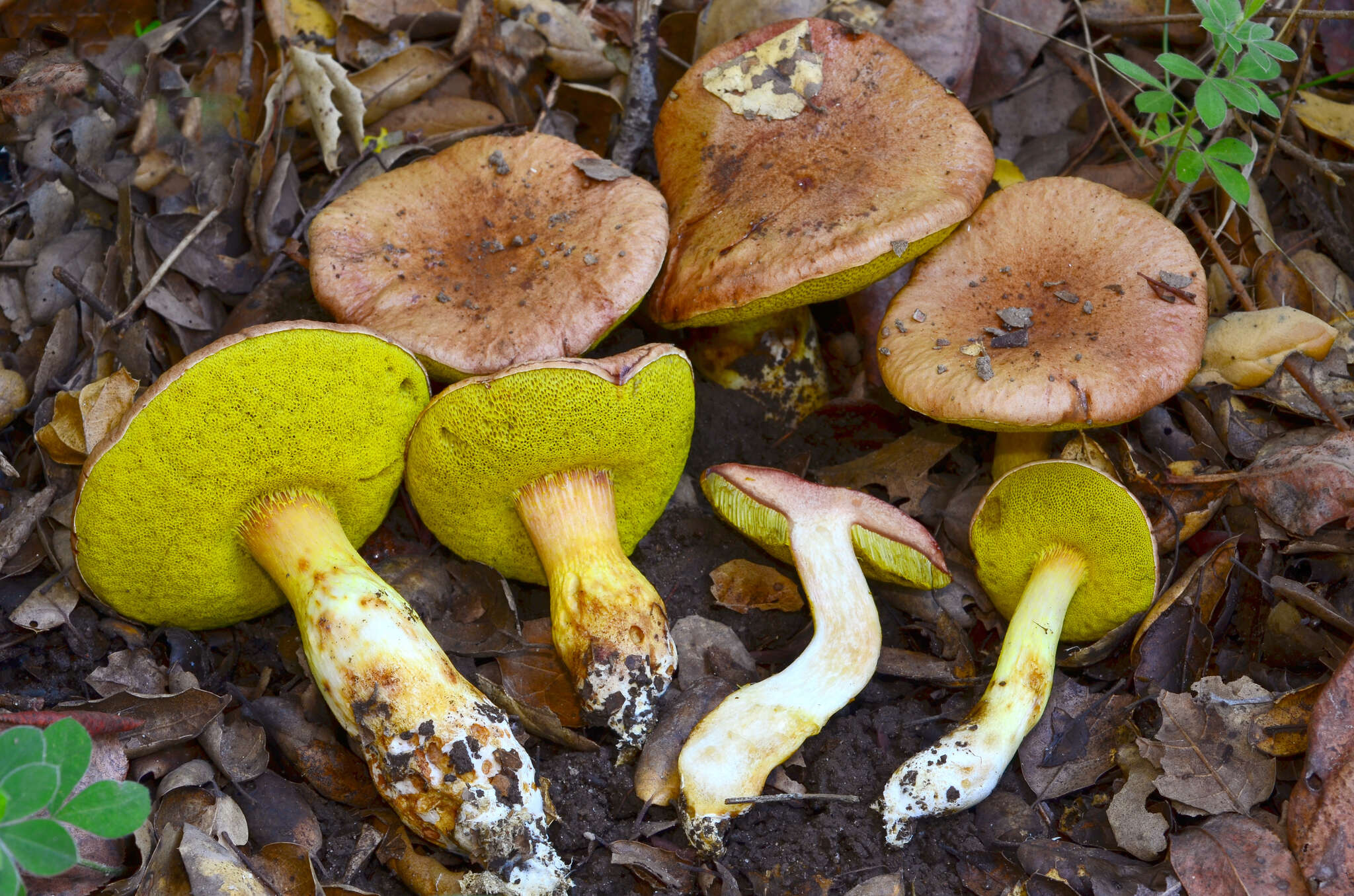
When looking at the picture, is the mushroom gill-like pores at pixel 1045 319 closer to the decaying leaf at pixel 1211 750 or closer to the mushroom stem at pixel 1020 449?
the mushroom stem at pixel 1020 449

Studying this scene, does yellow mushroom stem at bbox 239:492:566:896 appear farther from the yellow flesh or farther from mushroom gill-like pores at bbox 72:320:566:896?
the yellow flesh

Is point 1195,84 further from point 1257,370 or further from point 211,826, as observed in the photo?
point 211,826

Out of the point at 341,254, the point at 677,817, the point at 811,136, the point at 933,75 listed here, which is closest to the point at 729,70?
the point at 811,136

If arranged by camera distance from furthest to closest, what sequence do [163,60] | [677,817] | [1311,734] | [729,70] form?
[163,60] → [729,70] → [677,817] → [1311,734]

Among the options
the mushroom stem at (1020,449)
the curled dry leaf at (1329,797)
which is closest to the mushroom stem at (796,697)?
the mushroom stem at (1020,449)

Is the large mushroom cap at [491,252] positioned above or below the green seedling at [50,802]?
above

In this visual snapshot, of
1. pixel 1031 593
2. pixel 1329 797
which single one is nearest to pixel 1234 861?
pixel 1329 797

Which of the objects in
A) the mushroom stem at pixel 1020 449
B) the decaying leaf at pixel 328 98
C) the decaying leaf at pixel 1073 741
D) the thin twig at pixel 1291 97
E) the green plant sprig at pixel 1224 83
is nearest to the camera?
the decaying leaf at pixel 1073 741
